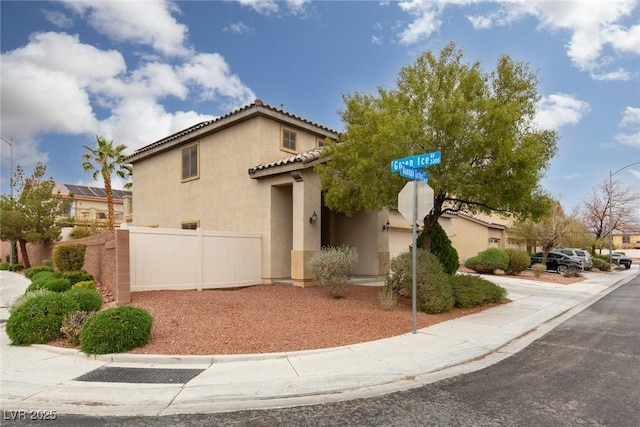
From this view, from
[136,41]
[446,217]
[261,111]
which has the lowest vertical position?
[446,217]

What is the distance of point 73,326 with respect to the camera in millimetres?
7145

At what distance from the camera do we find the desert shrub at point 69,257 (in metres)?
15.6

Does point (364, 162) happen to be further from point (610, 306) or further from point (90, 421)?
point (610, 306)

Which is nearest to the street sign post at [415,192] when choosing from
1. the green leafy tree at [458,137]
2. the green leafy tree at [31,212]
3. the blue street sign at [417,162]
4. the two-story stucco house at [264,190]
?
the blue street sign at [417,162]

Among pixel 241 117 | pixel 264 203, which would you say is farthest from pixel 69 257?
pixel 241 117

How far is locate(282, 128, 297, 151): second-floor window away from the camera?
1569cm

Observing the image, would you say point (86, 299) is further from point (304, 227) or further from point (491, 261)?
point (491, 261)

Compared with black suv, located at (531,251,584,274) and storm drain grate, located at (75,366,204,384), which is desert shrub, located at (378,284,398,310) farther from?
black suv, located at (531,251,584,274)

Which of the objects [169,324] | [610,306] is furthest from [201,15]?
[610,306]

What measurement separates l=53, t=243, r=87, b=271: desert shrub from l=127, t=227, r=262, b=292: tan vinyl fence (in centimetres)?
617

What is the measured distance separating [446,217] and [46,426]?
941 inches

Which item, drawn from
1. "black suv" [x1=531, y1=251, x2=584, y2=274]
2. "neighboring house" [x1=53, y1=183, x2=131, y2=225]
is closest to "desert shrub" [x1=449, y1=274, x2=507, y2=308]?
"black suv" [x1=531, y1=251, x2=584, y2=274]

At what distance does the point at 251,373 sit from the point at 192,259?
24.5ft

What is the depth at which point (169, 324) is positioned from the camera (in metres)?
7.94
